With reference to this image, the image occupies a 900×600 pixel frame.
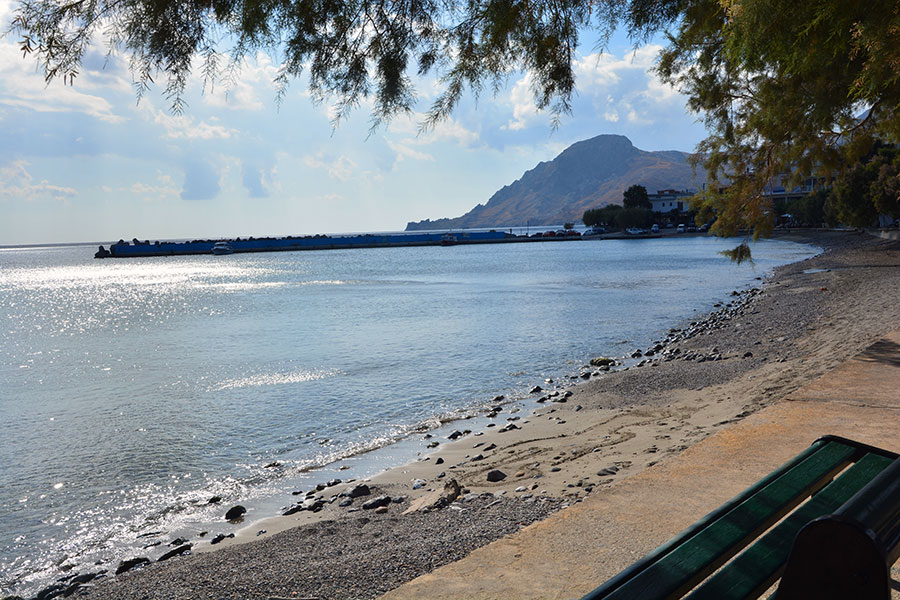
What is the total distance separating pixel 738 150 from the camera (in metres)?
11.5

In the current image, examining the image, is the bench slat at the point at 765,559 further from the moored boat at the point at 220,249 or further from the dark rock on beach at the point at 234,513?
the moored boat at the point at 220,249

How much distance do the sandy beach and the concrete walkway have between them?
449mm

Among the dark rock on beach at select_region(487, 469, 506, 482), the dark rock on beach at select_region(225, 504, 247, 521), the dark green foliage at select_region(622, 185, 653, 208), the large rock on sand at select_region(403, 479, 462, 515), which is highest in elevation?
the dark green foliage at select_region(622, 185, 653, 208)

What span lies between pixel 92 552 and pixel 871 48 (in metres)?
8.07

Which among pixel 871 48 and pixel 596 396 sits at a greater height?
pixel 871 48

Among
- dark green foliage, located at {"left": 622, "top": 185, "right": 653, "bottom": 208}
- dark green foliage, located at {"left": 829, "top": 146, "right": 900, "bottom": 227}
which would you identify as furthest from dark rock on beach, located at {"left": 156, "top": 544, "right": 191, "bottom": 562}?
dark green foliage, located at {"left": 622, "top": 185, "right": 653, "bottom": 208}

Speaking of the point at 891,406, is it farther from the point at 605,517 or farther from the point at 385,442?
the point at 385,442

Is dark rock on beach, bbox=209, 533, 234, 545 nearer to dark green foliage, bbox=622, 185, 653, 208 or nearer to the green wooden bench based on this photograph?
the green wooden bench

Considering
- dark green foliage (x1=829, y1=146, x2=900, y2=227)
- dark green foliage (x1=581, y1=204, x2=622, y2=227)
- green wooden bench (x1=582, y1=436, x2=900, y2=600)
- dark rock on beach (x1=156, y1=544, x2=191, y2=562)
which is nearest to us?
green wooden bench (x1=582, y1=436, x2=900, y2=600)

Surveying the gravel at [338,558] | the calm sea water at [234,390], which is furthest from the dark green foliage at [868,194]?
the gravel at [338,558]

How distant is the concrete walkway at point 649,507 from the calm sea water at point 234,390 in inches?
195

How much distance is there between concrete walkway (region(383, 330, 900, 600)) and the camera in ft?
10.7

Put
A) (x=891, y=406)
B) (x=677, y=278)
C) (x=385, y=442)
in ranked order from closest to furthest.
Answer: (x=891, y=406) → (x=385, y=442) → (x=677, y=278)

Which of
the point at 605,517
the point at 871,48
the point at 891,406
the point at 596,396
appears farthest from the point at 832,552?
the point at 596,396
